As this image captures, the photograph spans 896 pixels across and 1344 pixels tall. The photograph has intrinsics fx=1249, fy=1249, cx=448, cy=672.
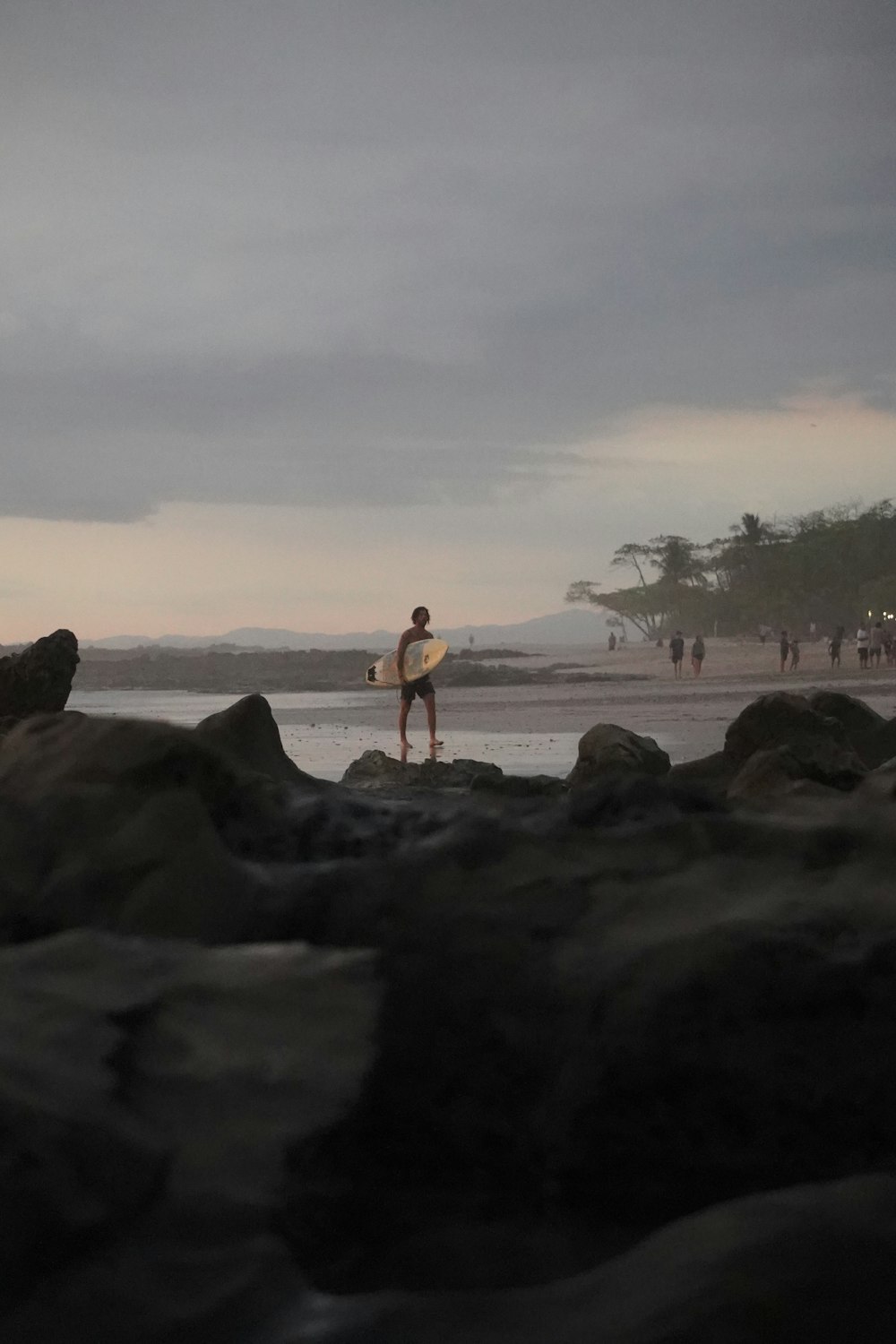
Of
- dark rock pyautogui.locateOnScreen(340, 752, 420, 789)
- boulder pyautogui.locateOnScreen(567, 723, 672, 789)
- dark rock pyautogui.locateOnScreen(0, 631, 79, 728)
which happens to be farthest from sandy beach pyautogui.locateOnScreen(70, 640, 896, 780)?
boulder pyautogui.locateOnScreen(567, 723, 672, 789)

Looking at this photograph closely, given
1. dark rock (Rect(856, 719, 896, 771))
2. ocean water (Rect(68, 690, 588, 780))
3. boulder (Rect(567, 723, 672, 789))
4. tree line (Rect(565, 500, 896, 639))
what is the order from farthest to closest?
tree line (Rect(565, 500, 896, 639)) < ocean water (Rect(68, 690, 588, 780)) < boulder (Rect(567, 723, 672, 789)) < dark rock (Rect(856, 719, 896, 771))

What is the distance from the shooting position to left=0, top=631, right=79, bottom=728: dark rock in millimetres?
5328

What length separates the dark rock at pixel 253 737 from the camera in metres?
2.34

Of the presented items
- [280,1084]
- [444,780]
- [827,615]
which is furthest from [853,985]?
[827,615]

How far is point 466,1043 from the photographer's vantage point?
1.39m

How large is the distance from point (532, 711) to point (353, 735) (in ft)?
16.3

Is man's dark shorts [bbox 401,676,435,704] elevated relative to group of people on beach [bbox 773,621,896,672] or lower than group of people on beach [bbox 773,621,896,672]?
lower

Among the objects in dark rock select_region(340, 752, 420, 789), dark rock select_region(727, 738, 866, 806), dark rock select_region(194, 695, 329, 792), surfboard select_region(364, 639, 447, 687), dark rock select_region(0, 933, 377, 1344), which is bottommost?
dark rock select_region(340, 752, 420, 789)

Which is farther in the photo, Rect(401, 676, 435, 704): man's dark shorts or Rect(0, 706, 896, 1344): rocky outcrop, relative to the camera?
Rect(401, 676, 435, 704): man's dark shorts

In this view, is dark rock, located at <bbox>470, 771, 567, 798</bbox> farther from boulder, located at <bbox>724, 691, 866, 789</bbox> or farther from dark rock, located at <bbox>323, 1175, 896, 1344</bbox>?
dark rock, located at <bbox>323, 1175, 896, 1344</bbox>

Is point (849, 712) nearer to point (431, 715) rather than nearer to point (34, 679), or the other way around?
point (34, 679)

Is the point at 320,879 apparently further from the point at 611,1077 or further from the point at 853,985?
the point at 853,985

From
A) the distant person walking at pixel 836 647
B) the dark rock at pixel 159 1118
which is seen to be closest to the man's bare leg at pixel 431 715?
the dark rock at pixel 159 1118

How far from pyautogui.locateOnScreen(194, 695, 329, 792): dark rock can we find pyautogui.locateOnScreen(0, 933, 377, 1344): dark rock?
80cm
